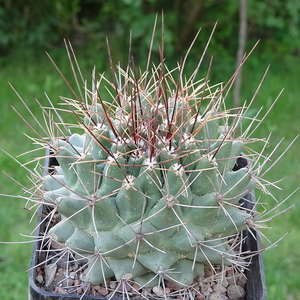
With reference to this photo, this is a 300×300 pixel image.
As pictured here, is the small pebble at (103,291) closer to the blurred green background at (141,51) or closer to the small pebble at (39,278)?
the small pebble at (39,278)

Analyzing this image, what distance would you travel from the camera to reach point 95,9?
340cm

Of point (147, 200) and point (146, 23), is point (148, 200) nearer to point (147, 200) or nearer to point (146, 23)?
point (147, 200)

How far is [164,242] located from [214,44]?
2.20m

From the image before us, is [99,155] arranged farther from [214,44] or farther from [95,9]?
[95,9]

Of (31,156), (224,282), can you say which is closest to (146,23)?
(31,156)

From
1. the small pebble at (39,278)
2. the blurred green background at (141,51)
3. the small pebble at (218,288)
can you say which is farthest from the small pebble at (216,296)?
the blurred green background at (141,51)

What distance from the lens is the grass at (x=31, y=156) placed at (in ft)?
5.74

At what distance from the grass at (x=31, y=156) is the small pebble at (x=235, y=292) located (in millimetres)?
719

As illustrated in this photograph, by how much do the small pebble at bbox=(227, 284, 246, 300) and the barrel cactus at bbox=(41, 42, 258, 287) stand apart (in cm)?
11

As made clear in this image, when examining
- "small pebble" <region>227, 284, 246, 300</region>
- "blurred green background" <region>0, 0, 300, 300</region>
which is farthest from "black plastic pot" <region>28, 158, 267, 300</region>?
"blurred green background" <region>0, 0, 300, 300</region>

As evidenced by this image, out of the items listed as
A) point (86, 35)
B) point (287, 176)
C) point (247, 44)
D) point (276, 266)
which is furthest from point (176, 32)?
point (276, 266)

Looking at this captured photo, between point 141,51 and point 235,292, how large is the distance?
207 centimetres

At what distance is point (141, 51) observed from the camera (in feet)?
9.09

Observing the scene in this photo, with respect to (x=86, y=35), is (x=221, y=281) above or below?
above
